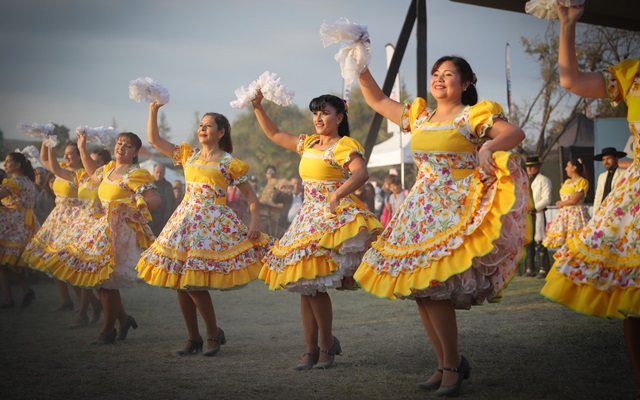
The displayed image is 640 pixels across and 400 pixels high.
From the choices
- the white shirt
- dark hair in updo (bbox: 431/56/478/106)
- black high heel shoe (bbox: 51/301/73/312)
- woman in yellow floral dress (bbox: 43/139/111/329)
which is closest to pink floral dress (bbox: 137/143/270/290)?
woman in yellow floral dress (bbox: 43/139/111/329)

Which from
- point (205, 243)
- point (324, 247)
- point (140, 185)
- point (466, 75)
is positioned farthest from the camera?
point (140, 185)

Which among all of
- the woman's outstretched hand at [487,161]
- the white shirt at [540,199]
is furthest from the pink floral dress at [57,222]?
the white shirt at [540,199]

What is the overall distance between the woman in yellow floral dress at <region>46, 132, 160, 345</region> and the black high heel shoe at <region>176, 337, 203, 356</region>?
1095 mm

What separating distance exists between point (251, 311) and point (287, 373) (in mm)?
4000

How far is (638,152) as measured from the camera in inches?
151

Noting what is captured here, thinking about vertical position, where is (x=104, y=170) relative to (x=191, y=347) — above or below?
above

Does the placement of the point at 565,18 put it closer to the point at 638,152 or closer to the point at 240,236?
the point at 638,152

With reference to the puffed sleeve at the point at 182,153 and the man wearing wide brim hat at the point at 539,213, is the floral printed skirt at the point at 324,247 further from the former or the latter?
the man wearing wide brim hat at the point at 539,213

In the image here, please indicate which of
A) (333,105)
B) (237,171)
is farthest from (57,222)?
(333,105)

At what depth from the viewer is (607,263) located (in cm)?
360

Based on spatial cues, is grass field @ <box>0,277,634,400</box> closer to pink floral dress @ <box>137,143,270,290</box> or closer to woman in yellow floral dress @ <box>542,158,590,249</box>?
pink floral dress @ <box>137,143,270,290</box>

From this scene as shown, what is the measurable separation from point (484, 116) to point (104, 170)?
459 cm

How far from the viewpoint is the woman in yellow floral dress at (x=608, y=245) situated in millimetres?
3520

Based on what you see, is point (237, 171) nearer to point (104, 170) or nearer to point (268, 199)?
point (104, 170)
